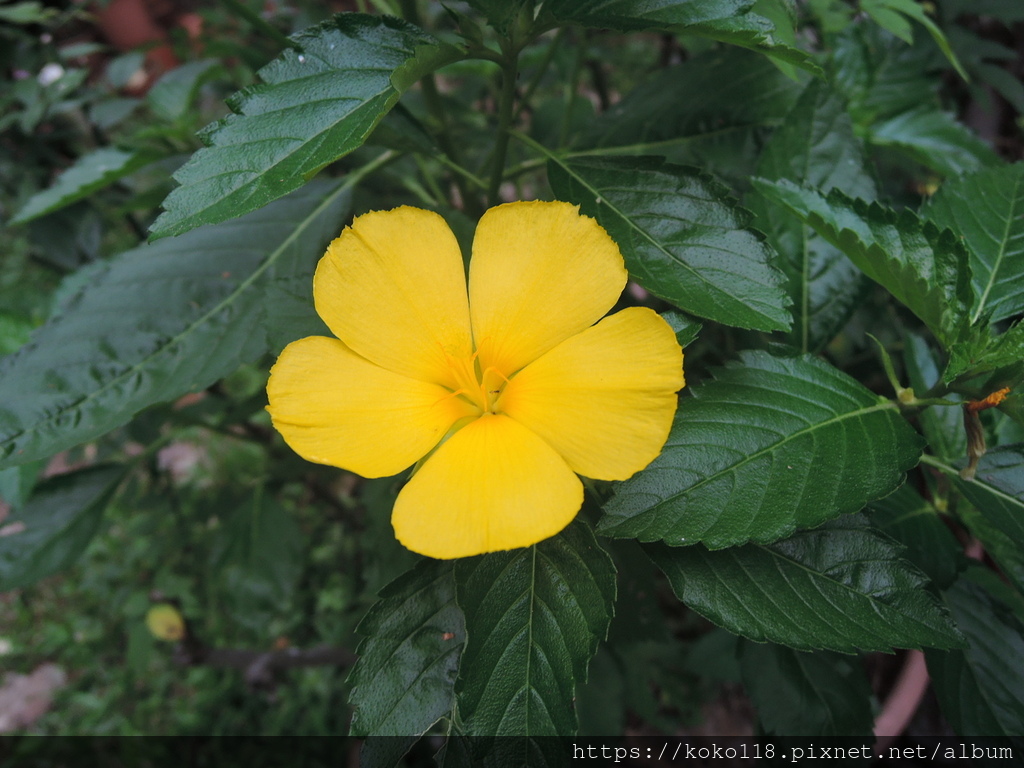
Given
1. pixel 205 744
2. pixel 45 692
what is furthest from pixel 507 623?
pixel 45 692

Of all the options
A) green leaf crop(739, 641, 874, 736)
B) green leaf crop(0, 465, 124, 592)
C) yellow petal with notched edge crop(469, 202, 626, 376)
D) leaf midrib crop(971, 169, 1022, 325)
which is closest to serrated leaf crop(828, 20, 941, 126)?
leaf midrib crop(971, 169, 1022, 325)

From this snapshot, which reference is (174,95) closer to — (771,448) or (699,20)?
(699,20)

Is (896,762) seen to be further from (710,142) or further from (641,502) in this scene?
(710,142)

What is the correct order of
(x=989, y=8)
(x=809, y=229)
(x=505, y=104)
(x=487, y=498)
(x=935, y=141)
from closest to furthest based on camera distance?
(x=487, y=498) → (x=505, y=104) → (x=809, y=229) → (x=935, y=141) → (x=989, y=8)

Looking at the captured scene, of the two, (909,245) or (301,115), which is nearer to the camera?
(301,115)

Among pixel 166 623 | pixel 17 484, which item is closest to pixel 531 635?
pixel 17 484

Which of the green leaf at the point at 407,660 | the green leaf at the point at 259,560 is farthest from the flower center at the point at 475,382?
the green leaf at the point at 259,560

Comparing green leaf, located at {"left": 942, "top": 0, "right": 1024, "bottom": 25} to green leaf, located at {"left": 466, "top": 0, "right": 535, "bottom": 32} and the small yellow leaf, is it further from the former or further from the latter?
the small yellow leaf
